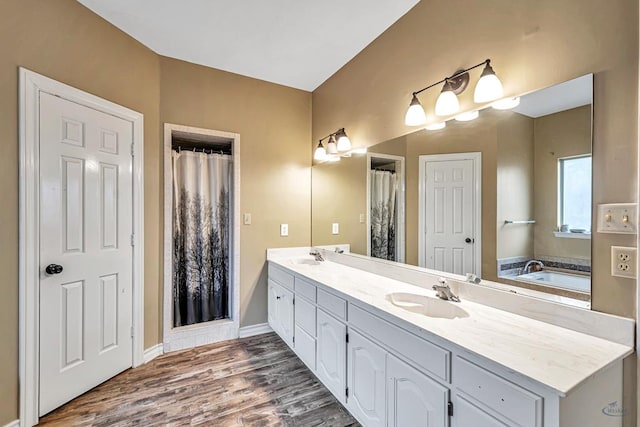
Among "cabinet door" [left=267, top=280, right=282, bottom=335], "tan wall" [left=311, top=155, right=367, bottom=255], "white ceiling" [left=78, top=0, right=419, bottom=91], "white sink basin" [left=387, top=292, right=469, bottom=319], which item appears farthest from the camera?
"cabinet door" [left=267, top=280, right=282, bottom=335]

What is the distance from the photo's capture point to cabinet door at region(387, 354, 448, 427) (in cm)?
112

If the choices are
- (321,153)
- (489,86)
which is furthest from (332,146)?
(489,86)

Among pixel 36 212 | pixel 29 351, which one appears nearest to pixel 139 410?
pixel 29 351

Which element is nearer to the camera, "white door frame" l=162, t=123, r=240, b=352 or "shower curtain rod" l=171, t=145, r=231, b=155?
"white door frame" l=162, t=123, r=240, b=352

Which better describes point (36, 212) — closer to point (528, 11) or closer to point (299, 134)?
point (299, 134)

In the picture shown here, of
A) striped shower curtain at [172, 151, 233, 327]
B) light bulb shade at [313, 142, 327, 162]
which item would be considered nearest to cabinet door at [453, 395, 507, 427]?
light bulb shade at [313, 142, 327, 162]

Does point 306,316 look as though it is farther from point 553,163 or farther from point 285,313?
point 553,163

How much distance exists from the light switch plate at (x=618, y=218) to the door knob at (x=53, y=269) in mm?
2872

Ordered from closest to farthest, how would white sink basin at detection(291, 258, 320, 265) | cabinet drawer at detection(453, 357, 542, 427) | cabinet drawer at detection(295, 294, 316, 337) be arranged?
cabinet drawer at detection(453, 357, 542, 427) → cabinet drawer at detection(295, 294, 316, 337) → white sink basin at detection(291, 258, 320, 265)

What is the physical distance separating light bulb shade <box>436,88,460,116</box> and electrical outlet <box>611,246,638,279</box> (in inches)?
38.8

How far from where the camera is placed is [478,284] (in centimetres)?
156

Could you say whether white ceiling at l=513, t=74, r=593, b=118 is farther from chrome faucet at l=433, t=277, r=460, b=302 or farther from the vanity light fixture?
the vanity light fixture

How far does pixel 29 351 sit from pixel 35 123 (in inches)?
53.2

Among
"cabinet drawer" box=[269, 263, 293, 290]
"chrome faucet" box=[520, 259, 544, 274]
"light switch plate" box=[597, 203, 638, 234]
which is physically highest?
"light switch plate" box=[597, 203, 638, 234]
